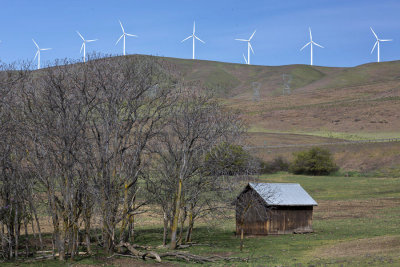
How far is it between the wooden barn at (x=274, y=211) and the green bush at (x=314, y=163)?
52.9 m

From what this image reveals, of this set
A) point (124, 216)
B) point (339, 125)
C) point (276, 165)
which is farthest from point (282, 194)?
point (339, 125)

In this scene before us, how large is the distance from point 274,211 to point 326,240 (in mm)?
5874

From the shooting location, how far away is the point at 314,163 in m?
A: 96.1

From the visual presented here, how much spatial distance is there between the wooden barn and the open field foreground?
127cm

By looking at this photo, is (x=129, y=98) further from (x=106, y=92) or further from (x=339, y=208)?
(x=339, y=208)

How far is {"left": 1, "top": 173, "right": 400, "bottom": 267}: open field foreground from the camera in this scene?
28.6m

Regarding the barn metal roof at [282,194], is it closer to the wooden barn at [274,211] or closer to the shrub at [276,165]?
the wooden barn at [274,211]

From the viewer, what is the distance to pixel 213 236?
43.5m

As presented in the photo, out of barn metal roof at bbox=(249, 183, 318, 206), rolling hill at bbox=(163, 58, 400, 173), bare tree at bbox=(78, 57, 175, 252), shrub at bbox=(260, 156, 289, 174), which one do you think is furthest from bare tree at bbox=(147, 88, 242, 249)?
rolling hill at bbox=(163, 58, 400, 173)

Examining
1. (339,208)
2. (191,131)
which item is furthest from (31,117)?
(339,208)

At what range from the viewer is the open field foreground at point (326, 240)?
2860 cm

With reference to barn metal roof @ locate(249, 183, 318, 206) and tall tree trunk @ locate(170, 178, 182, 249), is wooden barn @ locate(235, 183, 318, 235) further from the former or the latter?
tall tree trunk @ locate(170, 178, 182, 249)

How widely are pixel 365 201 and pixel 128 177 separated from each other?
39.9m

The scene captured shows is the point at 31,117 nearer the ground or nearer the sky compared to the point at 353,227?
nearer the sky
